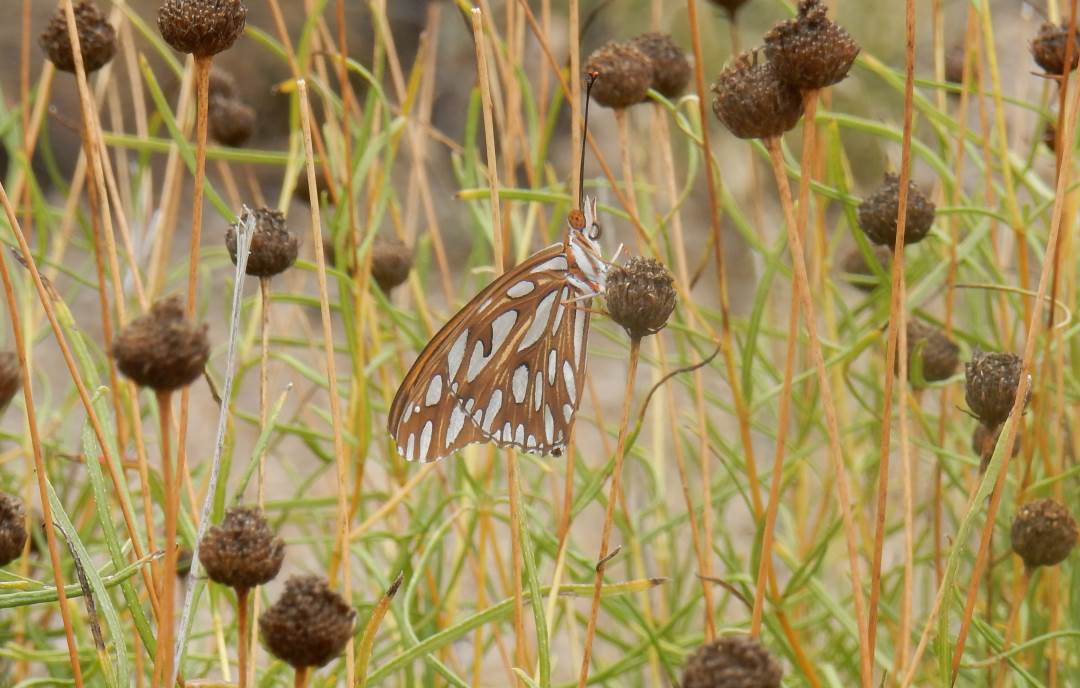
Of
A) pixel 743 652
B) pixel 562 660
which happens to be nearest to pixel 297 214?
pixel 562 660

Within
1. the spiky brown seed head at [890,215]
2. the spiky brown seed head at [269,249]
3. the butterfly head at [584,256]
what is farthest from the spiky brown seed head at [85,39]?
the spiky brown seed head at [890,215]

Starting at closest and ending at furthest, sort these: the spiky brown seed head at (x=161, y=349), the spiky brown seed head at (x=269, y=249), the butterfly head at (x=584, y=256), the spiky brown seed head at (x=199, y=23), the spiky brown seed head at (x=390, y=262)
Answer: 1. the spiky brown seed head at (x=161, y=349)
2. the spiky brown seed head at (x=199, y=23)
3. the spiky brown seed head at (x=269, y=249)
4. the butterfly head at (x=584, y=256)
5. the spiky brown seed head at (x=390, y=262)

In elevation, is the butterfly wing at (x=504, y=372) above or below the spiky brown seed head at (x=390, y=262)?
below

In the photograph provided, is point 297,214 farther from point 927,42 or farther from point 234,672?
point 234,672

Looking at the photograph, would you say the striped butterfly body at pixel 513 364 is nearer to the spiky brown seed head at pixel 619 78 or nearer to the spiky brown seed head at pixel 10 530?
the spiky brown seed head at pixel 619 78

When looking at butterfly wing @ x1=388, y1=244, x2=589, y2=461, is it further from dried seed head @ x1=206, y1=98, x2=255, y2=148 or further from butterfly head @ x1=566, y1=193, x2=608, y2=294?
dried seed head @ x1=206, y1=98, x2=255, y2=148

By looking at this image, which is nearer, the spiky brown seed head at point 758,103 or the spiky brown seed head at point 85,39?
the spiky brown seed head at point 758,103

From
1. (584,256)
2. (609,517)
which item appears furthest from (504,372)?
(609,517)

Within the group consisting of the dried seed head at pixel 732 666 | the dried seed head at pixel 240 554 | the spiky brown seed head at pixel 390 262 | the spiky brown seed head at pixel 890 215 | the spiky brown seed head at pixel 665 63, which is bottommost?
the dried seed head at pixel 732 666
